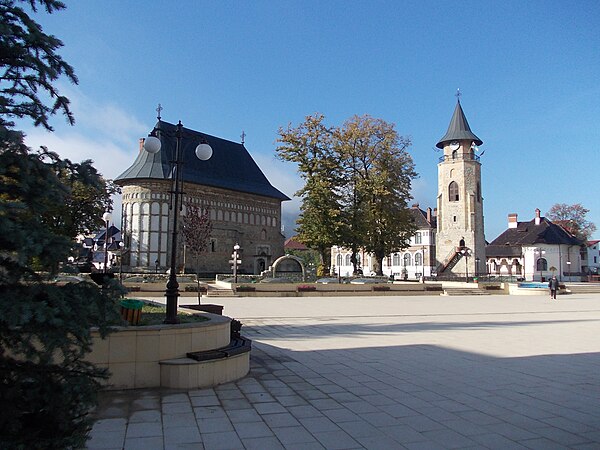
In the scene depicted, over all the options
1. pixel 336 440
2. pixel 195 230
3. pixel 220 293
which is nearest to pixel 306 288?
pixel 220 293

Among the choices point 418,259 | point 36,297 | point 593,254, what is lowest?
point 36,297

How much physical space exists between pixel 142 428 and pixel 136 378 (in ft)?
5.55

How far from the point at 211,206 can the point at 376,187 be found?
21351mm

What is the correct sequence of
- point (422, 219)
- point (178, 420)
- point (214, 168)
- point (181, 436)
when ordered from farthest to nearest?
point (422, 219), point (214, 168), point (178, 420), point (181, 436)

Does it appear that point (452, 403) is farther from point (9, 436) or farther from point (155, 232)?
point (155, 232)

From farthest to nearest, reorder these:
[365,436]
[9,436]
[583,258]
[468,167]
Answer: [583,258] < [468,167] < [365,436] < [9,436]

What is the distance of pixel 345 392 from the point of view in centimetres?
696

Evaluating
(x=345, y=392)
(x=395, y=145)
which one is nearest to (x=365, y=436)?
(x=345, y=392)

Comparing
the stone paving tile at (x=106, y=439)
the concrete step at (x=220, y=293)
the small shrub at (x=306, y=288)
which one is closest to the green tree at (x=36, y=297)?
the stone paving tile at (x=106, y=439)

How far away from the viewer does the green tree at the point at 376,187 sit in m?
36.6

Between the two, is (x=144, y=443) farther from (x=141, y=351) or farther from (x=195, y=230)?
(x=195, y=230)

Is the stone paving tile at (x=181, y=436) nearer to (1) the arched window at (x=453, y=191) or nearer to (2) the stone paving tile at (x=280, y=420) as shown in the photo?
(2) the stone paving tile at (x=280, y=420)

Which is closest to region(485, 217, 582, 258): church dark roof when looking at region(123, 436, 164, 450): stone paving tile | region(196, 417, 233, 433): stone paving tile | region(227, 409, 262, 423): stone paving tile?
region(227, 409, 262, 423): stone paving tile

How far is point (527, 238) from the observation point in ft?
225
